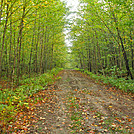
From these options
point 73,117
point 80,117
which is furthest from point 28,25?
point 80,117

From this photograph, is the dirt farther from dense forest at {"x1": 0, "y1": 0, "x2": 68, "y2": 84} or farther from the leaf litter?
dense forest at {"x1": 0, "y1": 0, "x2": 68, "y2": 84}

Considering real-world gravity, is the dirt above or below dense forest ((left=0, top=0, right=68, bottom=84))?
below

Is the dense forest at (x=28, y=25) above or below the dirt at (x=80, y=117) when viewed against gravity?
above

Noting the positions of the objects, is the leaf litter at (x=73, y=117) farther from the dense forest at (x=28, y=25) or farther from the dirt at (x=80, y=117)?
the dense forest at (x=28, y=25)

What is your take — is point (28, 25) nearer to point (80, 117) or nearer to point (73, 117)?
point (73, 117)

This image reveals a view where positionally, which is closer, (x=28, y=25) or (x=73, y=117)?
(x=73, y=117)

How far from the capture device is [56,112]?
6512 millimetres

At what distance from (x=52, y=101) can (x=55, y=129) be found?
10.5 feet

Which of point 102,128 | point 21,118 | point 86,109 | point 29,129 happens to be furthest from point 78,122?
point 21,118

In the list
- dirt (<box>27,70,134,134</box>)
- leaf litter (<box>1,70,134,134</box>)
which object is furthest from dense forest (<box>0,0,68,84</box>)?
dirt (<box>27,70,134,134</box>)

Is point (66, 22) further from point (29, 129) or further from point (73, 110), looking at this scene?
point (29, 129)

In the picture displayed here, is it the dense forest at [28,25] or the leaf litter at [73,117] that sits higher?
the dense forest at [28,25]

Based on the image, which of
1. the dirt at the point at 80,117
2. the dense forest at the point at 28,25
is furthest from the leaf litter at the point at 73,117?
the dense forest at the point at 28,25

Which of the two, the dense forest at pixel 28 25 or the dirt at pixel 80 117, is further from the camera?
the dense forest at pixel 28 25
